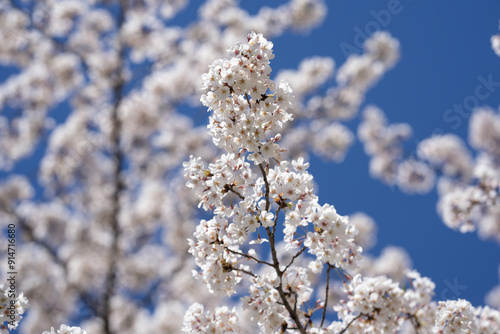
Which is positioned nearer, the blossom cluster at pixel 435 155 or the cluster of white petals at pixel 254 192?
the cluster of white petals at pixel 254 192

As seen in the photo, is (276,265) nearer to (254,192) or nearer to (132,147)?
(254,192)

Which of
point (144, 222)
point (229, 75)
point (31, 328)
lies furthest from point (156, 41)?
point (229, 75)

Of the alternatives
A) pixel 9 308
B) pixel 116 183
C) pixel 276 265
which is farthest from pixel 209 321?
pixel 116 183

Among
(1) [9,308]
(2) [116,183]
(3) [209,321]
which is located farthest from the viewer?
(2) [116,183]

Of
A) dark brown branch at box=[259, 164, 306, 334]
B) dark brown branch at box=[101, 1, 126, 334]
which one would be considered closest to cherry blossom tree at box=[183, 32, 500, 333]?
dark brown branch at box=[259, 164, 306, 334]

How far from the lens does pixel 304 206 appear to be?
2.99 meters

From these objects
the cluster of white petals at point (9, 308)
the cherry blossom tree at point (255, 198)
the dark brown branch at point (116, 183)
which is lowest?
the cluster of white petals at point (9, 308)

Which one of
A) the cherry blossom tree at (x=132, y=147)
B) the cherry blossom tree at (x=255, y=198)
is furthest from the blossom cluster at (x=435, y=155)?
the cherry blossom tree at (x=255, y=198)

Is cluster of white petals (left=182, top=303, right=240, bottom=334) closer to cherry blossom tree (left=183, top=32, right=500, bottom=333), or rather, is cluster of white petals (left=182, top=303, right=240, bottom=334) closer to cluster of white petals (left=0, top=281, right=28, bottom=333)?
cherry blossom tree (left=183, top=32, right=500, bottom=333)

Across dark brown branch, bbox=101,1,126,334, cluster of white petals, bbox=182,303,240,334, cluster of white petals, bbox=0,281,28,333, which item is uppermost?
dark brown branch, bbox=101,1,126,334

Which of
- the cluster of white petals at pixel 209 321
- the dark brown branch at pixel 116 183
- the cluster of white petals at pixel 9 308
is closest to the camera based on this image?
the cluster of white petals at pixel 9 308

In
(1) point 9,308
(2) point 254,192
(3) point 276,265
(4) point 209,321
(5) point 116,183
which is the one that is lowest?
(1) point 9,308

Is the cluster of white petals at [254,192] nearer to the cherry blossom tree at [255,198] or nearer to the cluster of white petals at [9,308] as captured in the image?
the cherry blossom tree at [255,198]

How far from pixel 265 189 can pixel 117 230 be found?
25.3 ft
